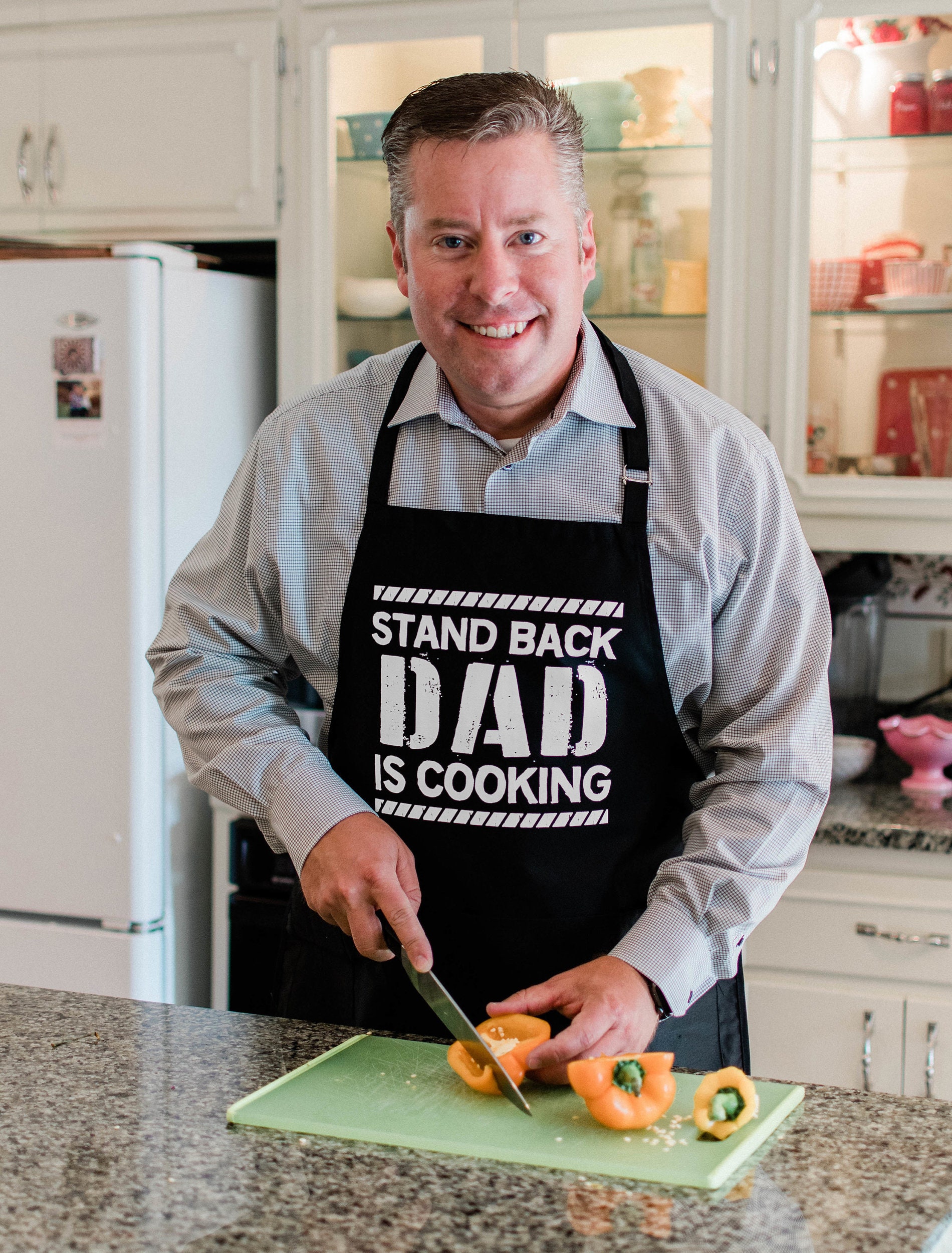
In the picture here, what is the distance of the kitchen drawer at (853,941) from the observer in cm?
201

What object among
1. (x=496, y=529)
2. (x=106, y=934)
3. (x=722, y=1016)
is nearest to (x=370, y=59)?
(x=496, y=529)

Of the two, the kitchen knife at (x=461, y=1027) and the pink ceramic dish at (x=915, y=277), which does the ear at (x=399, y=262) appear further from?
the pink ceramic dish at (x=915, y=277)

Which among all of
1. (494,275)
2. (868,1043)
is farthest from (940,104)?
(868,1043)

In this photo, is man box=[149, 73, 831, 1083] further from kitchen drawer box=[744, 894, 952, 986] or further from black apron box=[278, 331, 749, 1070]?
kitchen drawer box=[744, 894, 952, 986]

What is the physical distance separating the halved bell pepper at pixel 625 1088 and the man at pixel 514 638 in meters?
0.21

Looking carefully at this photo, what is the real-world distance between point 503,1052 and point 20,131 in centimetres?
214

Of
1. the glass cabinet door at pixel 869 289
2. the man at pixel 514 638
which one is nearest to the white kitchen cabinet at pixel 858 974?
the glass cabinet door at pixel 869 289

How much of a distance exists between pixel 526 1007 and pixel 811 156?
1652 millimetres

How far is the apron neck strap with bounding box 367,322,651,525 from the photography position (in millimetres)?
1264

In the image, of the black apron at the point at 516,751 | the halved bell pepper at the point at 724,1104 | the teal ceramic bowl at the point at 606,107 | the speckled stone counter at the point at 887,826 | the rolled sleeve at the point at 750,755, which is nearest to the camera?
the halved bell pepper at the point at 724,1104

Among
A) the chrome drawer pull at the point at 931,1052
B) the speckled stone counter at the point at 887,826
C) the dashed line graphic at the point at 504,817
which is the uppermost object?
the dashed line graphic at the point at 504,817

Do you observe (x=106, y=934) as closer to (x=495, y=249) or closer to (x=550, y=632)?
(x=550, y=632)

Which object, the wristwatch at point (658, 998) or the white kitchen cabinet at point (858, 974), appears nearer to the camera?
the wristwatch at point (658, 998)

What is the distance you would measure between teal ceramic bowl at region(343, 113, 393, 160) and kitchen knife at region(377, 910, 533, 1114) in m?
1.69
